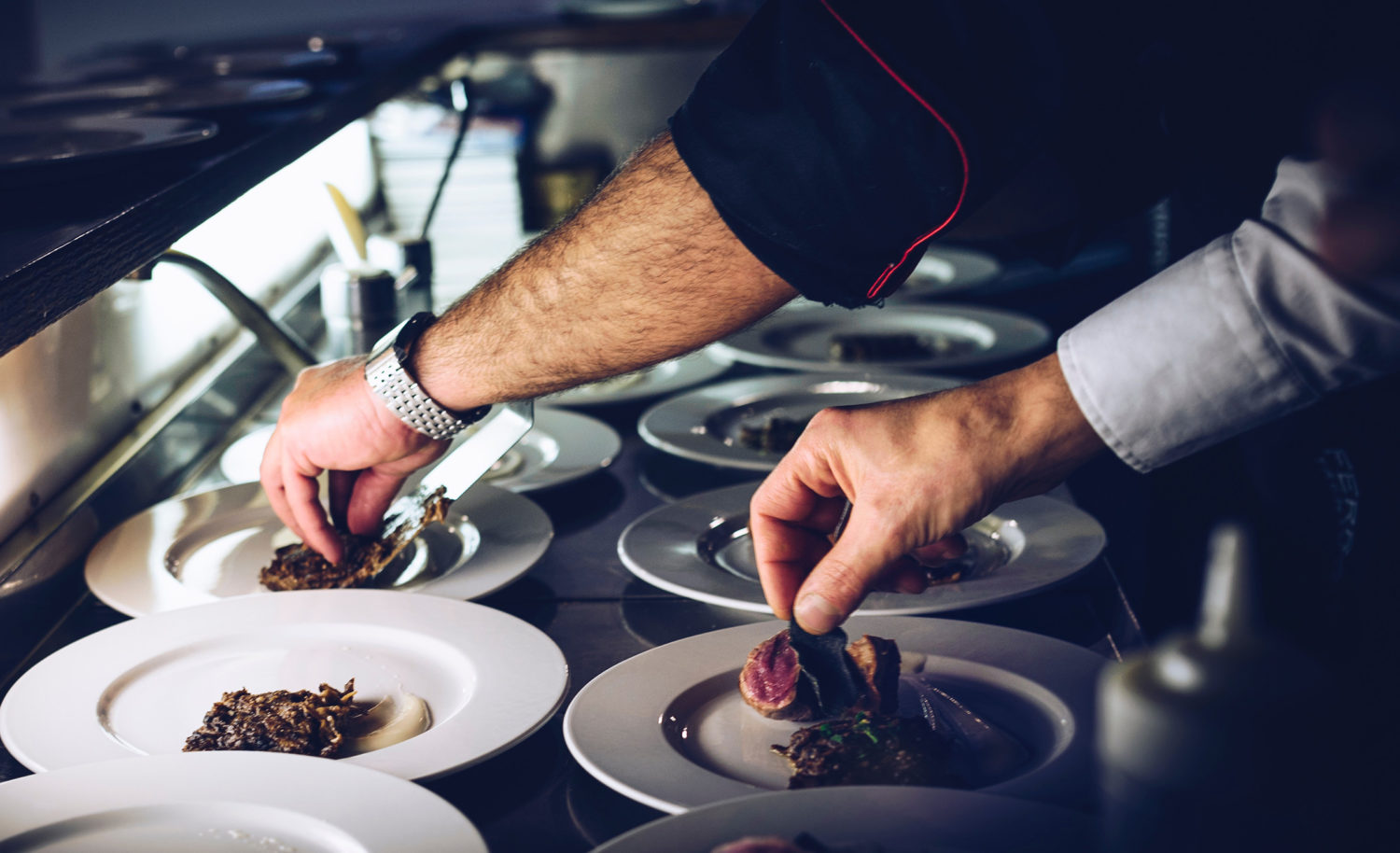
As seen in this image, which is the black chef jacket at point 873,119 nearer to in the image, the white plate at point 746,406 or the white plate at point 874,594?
the white plate at point 874,594

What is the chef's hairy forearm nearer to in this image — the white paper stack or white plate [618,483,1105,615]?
white plate [618,483,1105,615]

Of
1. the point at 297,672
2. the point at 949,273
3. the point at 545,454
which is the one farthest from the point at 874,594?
the point at 949,273

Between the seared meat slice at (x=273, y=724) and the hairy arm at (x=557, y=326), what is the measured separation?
0.33 meters

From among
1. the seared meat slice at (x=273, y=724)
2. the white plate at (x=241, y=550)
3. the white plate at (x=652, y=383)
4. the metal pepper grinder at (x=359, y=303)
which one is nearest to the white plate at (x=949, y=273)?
the white plate at (x=652, y=383)

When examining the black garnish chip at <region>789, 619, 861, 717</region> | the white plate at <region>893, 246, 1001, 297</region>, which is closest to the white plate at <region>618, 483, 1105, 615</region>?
the black garnish chip at <region>789, 619, 861, 717</region>

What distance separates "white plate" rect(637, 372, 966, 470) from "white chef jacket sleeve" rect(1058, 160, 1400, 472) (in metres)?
0.69

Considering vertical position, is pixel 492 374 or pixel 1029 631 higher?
pixel 492 374

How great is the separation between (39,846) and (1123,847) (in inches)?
26.2

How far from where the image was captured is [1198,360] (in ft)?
2.79

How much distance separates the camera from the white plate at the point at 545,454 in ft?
4.93

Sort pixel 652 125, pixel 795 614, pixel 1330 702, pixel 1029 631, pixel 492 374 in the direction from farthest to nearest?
pixel 652 125, pixel 492 374, pixel 1029 631, pixel 795 614, pixel 1330 702

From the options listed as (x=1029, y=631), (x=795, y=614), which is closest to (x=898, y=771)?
(x=795, y=614)

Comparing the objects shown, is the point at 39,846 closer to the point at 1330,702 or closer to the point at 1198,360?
the point at 1330,702

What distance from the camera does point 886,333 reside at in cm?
224
